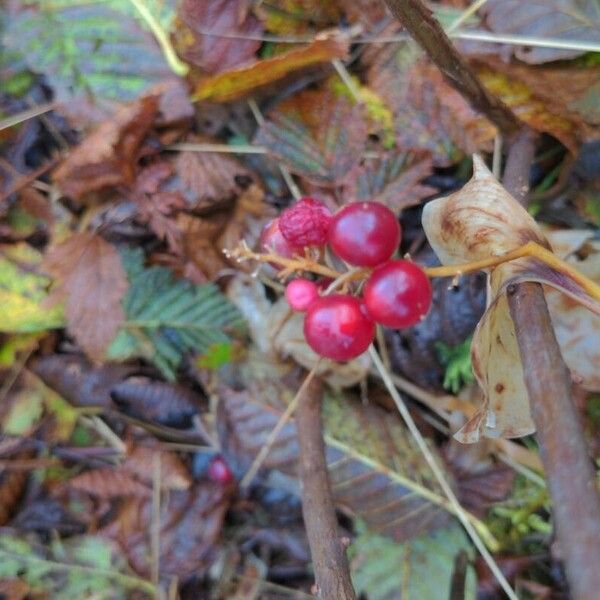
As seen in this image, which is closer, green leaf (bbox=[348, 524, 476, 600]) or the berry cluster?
the berry cluster

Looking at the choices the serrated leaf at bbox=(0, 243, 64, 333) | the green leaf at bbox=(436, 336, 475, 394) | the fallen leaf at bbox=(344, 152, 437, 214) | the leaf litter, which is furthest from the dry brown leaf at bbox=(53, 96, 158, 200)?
the green leaf at bbox=(436, 336, 475, 394)

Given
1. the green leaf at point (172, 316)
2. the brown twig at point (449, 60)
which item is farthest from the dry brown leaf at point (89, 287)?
the brown twig at point (449, 60)

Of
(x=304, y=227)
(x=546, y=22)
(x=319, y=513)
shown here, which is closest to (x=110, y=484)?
(x=319, y=513)

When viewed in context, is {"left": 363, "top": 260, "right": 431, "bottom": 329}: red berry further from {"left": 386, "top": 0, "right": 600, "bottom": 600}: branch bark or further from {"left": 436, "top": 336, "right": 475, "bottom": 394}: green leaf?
{"left": 436, "top": 336, "right": 475, "bottom": 394}: green leaf

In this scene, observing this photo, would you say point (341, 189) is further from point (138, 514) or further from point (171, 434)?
point (138, 514)

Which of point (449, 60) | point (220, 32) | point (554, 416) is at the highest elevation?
point (220, 32)

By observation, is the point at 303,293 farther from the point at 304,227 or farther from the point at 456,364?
the point at 456,364

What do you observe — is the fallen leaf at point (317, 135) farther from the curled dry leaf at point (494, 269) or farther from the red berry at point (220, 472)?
the red berry at point (220, 472)
